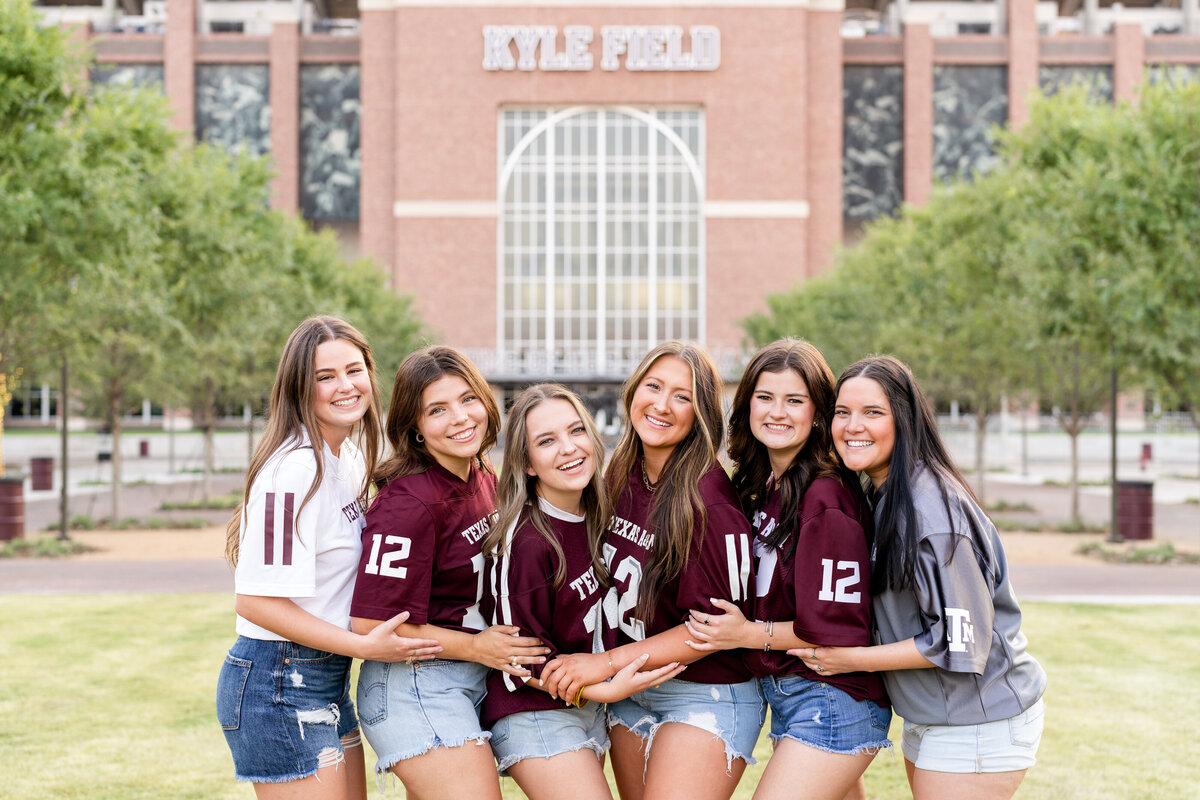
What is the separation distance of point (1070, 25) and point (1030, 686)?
7625 cm

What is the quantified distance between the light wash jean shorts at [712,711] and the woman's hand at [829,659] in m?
0.28

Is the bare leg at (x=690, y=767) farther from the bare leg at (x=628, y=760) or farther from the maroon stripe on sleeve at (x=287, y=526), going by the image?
the maroon stripe on sleeve at (x=287, y=526)

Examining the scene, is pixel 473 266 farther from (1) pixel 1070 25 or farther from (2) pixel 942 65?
(1) pixel 1070 25

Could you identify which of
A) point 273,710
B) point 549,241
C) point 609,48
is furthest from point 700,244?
point 273,710

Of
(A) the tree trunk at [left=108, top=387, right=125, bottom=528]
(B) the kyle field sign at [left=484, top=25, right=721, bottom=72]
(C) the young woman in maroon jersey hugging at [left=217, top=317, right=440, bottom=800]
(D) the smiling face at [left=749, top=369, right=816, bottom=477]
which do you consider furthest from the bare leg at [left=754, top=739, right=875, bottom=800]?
(B) the kyle field sign at [left=484, top=25, right=721, bottom=72]

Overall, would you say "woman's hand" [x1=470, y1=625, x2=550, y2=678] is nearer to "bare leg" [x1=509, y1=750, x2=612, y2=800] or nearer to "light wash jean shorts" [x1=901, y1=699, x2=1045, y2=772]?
"bare leg" [x1=509, y1=750, x2=612, y2=800]

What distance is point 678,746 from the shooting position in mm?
3428

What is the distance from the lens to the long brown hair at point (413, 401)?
362 cm

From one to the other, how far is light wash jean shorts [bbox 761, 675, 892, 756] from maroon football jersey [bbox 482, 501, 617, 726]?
65 centimetres

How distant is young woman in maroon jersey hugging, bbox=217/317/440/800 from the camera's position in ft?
10.7

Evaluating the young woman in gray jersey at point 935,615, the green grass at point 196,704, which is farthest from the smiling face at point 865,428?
the green grass at point 196,704

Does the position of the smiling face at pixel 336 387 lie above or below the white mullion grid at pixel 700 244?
below

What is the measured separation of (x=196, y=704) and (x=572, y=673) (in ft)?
16.4

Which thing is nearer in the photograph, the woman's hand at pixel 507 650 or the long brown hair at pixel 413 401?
the woman's hand at pixel 507 650
